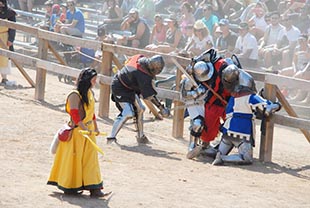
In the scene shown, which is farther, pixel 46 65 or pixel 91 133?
pixel 46 65

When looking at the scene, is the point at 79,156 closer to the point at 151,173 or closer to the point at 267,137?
the point at 151,173

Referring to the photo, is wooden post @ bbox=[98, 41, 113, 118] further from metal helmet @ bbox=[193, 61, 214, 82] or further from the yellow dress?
the yellow dress

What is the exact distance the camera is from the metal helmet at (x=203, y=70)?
36.5 ft

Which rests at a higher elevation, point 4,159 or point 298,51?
point 298,51

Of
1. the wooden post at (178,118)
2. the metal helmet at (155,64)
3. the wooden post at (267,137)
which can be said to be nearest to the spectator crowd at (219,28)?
the wooden post at (178,118)

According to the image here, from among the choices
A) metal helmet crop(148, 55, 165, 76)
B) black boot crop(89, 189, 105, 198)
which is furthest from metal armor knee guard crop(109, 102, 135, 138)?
black boot crop(89, 189, 105, 198)

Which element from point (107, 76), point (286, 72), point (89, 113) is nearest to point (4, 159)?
point (89, 113)

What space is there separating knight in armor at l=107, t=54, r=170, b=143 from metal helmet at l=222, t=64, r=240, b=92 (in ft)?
3.41

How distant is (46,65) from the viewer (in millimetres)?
15062

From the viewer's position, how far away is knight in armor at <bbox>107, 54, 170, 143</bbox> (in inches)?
456

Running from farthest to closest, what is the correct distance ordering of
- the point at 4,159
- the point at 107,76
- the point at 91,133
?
1. the point at 107,76
2. the point at 4,159
3. the point at 91,133

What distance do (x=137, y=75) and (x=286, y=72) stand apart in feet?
15.7

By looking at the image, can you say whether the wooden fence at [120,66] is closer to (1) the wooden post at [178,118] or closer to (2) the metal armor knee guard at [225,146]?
(1) the wooden post at [178,118]

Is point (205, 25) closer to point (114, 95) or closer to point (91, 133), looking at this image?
point (114, 95)
